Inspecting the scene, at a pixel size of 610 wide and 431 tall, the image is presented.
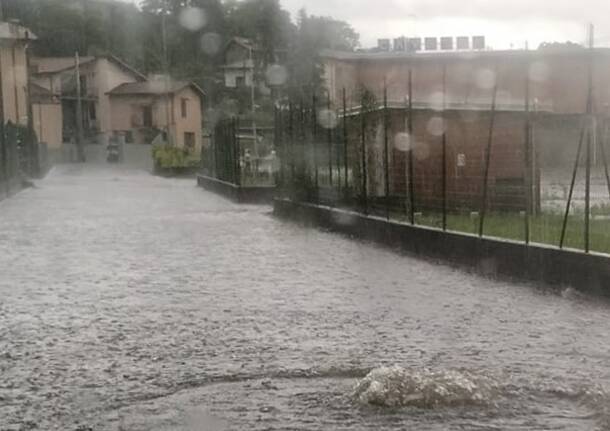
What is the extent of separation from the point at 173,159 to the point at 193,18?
33.9 m

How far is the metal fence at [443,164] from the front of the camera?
588 inches

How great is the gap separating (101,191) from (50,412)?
1322 inches

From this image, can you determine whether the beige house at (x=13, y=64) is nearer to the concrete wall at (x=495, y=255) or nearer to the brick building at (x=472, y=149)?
the brick building at (x=472, y=149)

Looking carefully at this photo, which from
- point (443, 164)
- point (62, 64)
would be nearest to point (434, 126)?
point (443, 164)

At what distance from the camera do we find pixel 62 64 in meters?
95.2

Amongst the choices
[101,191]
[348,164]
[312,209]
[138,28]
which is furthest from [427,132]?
[138,28]

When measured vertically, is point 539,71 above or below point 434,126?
above

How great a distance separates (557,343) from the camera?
8914 millimetres

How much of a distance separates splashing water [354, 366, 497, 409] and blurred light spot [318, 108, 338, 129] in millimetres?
15009

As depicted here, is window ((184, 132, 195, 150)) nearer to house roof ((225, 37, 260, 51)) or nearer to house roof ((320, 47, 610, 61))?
house roof ((225, 37, 260, 51))

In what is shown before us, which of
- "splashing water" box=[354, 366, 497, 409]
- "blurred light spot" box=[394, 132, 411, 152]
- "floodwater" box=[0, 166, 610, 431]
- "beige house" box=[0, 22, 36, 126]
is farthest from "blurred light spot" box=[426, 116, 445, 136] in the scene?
"beige house" box=[0, 22, 36, 126]

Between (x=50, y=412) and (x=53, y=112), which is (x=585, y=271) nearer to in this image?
(x=50, y=412)

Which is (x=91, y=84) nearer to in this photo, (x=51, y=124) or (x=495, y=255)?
(x=51, y=124)

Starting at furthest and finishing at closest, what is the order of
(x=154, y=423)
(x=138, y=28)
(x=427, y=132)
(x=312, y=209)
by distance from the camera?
(x=138, y=28) → (x=312, y=209) → (x=427, y=132) → (x=154, y=423)
